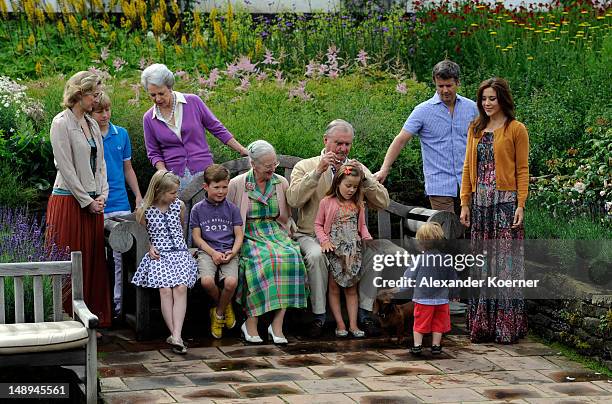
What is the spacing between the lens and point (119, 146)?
26.5 ft

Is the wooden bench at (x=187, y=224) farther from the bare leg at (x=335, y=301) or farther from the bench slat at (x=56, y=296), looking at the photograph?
the bench slat at (x=56, y=296)

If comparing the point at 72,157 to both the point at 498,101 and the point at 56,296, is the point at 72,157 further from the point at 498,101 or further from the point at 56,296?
the point at 498,101

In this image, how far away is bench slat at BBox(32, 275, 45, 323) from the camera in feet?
20.0

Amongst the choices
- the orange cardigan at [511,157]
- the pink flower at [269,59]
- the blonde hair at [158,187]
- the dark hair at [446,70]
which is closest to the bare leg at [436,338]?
the orange cardigan at [511,157]

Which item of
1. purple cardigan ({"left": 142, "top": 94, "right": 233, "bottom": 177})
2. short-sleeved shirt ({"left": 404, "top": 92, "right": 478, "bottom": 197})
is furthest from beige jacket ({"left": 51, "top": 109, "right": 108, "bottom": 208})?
short-sleeved shirt ({"left": 404, "top": 92, "right": 478, "bottom": 197})

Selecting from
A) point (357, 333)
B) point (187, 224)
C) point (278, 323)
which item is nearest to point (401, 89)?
point (187, 224)

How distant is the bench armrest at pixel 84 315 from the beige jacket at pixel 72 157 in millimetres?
1423

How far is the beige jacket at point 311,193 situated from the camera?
7.89m

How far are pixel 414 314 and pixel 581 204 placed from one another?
71.6 inches

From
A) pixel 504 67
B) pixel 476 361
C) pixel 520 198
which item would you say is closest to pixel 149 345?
pixel 476 361

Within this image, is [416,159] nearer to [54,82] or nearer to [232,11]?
[54,82]

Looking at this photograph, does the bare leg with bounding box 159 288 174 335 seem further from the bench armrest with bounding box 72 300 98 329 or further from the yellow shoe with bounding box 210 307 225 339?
the bench armrest with bounding box 72 300 98 329

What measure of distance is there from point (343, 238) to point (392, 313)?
2.04 feet

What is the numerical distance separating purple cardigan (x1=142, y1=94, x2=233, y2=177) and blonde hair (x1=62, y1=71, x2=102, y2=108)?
0.74 metres
